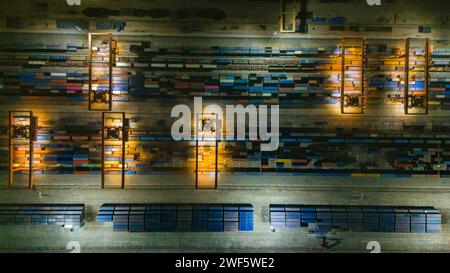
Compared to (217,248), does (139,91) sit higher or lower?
higher

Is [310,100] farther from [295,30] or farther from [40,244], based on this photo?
[40,244]

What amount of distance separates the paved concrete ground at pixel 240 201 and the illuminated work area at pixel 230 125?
2 centimetres

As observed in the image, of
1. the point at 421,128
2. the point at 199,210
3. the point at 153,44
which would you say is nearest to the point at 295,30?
the point at 153,44

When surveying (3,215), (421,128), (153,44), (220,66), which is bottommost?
(3,215)

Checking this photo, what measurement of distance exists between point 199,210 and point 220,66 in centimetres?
276

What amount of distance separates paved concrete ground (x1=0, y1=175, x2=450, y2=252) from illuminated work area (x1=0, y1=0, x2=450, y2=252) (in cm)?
2

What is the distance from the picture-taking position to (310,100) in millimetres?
5469

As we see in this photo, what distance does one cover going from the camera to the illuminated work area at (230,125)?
211 inches

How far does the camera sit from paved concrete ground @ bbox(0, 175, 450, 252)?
5.37 meters

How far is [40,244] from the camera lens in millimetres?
5367

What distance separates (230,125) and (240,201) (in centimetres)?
147

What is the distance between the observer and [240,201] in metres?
5.45

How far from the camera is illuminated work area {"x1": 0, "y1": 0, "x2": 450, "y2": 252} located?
535 centimetres

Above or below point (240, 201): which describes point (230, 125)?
above
